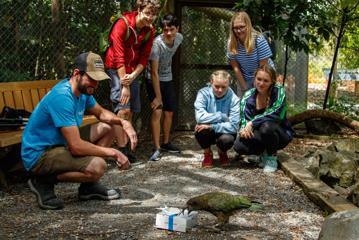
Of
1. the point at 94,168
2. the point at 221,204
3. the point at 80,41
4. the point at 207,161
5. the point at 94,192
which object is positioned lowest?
the point at 207,161

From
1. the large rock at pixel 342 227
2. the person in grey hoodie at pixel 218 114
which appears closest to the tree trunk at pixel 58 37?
the person in grey hoodie at pixel 218 114

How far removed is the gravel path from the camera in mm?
3924

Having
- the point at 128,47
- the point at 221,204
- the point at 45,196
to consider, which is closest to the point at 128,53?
the point at 128,47

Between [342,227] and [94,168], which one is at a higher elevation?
[94,168]

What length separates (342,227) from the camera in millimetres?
3203

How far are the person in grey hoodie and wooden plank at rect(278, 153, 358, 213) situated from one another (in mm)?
685

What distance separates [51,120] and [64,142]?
0.25 m

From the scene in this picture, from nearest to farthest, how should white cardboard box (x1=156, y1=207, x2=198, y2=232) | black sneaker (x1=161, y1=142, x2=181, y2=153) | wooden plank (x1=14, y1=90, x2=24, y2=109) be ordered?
white cardboard box (x1=156, y1=207, x2=198, y2=232), wooden plank (x1=14, y1=90, x2=24, y2=109), black sneaker (x1=161, y1=142, x2=181, y2=153)

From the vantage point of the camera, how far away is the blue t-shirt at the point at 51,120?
168 inches

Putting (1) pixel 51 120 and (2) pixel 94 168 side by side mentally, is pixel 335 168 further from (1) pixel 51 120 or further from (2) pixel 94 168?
(1) pixel 51 120

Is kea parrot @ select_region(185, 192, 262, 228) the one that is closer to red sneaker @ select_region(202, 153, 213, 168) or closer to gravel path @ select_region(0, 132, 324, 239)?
gravel path @ select_region(0, 132, 324, 239)

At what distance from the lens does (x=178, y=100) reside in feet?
29.8

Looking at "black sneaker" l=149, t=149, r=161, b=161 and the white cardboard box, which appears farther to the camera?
"black sneaker" l=149, t=149, r=161, b=161

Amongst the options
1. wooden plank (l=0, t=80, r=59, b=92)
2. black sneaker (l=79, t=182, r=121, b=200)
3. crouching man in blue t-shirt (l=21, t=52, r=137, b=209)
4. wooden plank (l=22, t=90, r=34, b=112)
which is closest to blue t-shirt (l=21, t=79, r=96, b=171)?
crouching man in blue t-shirt (l=21, t=52, r=137, b=209)
